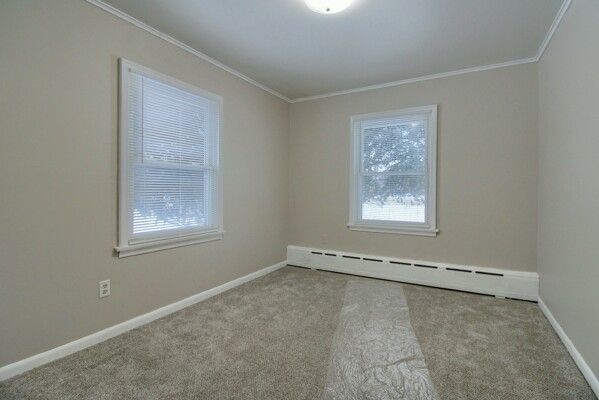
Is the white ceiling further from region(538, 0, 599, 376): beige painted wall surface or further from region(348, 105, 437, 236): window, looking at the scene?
region(348, 105, 437, 236): window

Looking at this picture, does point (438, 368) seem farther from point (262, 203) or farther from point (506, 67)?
point (506, 67)

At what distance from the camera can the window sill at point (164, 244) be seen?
2390mm

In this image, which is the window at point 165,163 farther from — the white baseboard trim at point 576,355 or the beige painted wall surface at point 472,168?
the white baseboard trim at point 576,355

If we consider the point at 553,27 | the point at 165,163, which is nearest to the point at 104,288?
the point at 165,163

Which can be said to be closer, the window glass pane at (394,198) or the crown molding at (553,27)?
the crown molding at (553,27)

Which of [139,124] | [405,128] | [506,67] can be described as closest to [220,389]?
[139,124]

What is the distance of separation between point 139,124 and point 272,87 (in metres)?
2.03

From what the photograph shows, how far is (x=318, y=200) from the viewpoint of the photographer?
171 inches

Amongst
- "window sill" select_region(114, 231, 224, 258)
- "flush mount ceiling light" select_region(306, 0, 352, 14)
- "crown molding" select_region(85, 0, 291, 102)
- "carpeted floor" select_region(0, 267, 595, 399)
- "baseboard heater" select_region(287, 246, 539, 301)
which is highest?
"crown molding" select_region(85, 0, 291, 102)

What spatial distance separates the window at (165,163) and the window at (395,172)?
1.90 meters

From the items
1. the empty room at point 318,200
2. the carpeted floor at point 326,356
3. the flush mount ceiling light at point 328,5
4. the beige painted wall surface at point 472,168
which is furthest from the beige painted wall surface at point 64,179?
the beige painted wall surface at point 472,168

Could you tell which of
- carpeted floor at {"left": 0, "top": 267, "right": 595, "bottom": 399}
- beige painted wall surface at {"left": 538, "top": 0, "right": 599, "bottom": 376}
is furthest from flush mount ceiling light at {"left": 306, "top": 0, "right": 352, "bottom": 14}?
carpeted floor at {"left": 0, "top": 267, "right": 595, "bottom": 399}

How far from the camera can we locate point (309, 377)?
181cm

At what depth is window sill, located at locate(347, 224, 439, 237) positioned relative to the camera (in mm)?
3586
